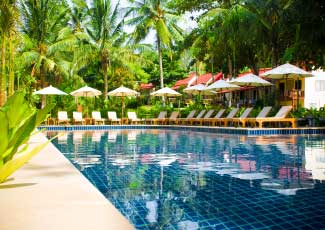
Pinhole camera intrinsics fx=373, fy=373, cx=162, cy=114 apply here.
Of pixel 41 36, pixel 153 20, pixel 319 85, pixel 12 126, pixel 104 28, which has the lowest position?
pixel 12 126

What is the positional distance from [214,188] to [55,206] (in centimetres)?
260

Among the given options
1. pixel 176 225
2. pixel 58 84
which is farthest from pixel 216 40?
pixel 176 225

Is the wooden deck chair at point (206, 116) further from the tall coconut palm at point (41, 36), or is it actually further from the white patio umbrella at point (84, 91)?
the tall coconut palm at point (41, 36)

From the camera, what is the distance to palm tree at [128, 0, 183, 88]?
25.0 meters

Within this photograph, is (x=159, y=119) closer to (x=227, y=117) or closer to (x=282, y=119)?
(x=227, y=117)

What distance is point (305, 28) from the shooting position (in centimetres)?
410

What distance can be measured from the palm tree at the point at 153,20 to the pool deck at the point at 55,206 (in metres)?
21.8

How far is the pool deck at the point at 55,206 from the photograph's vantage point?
206 centimetres

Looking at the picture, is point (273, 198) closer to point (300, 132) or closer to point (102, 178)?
point (102, 178)

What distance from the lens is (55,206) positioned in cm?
248

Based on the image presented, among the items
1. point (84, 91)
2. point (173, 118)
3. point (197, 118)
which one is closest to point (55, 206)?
point (197, 118)

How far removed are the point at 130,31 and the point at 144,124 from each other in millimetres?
8521

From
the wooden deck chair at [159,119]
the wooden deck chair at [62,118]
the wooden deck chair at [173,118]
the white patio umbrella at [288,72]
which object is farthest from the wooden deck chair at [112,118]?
the white patio umbrella at [288,72]

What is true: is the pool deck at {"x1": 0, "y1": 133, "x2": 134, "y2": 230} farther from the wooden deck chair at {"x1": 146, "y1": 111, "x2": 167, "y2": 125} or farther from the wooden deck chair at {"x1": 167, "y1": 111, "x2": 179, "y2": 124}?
the wooden deck chair at {"x1": 146, "y1": 111, "x2": 167, "y2": 125}
